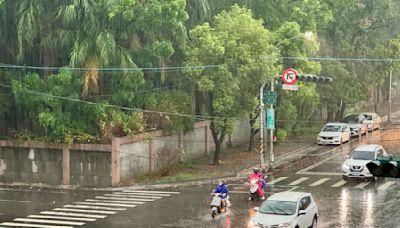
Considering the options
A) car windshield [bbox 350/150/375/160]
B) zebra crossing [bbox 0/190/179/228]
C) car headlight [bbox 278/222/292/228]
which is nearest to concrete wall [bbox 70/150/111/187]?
zebra crossing [bbox 0/190/179/228]

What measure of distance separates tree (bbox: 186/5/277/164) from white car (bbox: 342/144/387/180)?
24.2ft

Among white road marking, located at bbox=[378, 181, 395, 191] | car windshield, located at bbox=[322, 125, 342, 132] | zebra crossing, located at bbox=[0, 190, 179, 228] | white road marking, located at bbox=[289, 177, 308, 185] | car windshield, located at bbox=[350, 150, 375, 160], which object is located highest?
car windshield, located at bbox=[322, 125, 342, 132]

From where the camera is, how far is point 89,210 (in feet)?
89.4

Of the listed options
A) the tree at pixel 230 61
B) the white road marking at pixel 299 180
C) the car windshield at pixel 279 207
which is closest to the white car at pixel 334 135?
the tree at pixel 230 61

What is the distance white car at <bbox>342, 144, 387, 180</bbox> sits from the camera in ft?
105

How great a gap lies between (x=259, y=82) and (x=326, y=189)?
9.67 m

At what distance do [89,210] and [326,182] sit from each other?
41.9 feet

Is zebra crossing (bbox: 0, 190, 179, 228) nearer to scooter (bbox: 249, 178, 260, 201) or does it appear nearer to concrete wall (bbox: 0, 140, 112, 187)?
concrete wall (bbox: 0, 140, 112, 187)

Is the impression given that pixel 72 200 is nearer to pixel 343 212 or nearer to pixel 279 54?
pixel 343 212

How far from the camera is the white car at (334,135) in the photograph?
4741cm

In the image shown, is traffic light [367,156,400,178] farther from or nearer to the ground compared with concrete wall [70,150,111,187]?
farther from the ground

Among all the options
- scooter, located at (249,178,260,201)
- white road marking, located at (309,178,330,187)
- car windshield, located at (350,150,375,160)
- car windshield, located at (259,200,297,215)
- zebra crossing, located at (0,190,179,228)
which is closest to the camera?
car windshield, located at (259,200,297,215)

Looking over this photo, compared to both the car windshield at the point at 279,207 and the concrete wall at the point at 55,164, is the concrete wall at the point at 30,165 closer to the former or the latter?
the concrete wall at the point at 55,164

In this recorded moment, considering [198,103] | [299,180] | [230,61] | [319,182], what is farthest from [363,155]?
[198,103]
